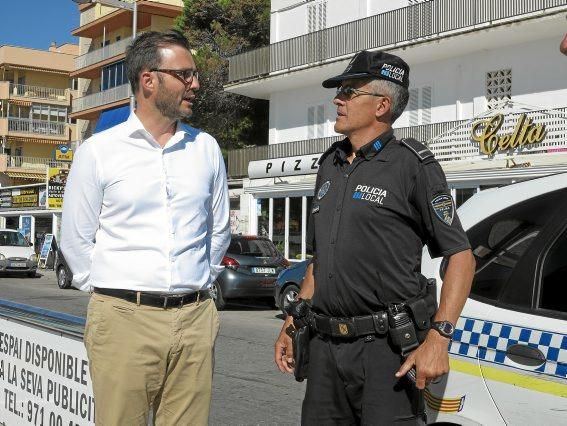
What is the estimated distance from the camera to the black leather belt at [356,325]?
114 inches

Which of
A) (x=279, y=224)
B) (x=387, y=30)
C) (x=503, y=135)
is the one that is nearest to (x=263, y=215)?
(x=279, y=224)

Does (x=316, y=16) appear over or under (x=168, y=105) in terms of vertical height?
over

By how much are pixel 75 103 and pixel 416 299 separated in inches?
1950

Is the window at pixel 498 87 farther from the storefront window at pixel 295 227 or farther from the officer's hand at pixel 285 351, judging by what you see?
the officer's hand at pixel 285 351

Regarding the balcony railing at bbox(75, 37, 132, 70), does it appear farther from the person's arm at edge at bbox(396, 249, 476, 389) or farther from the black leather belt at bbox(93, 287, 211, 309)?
the person's arm at edge at bbox(396, 249, 476, 389)

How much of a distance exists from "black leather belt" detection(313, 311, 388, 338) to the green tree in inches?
1221

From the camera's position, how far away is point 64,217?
10.3 feet

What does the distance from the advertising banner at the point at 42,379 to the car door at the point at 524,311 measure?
1.89 metres

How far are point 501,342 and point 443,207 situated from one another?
0.67m

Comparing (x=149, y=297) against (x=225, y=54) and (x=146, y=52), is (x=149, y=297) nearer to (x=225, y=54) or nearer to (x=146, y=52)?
(x=146, y=52)

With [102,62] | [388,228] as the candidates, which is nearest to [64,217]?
[388,228]

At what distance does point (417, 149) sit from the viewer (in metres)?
2.99

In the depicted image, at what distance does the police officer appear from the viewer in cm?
287

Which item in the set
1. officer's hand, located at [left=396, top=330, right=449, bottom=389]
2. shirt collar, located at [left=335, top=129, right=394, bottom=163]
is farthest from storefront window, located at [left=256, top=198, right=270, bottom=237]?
officer's hand, located at [left=396, top=330, right=449, bottom=389]
